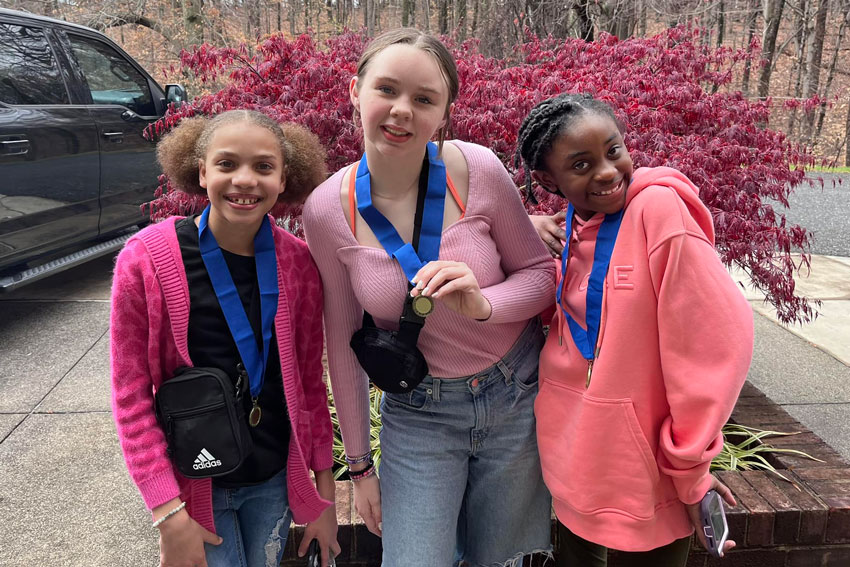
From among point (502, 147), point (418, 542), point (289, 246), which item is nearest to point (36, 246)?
point (502, 147)

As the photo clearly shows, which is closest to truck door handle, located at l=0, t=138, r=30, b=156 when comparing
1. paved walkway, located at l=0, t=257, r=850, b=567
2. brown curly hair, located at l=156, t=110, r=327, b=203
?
paved walkway, located at l=0, t=257, r=850, b=567

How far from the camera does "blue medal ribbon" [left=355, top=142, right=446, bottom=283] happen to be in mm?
1676

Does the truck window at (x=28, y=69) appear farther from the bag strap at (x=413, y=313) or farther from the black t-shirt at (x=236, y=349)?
the bag strap at (x=413, y=313)

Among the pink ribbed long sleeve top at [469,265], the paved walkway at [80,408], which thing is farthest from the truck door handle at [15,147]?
the pink ribbed long sleeve top at [469,265]

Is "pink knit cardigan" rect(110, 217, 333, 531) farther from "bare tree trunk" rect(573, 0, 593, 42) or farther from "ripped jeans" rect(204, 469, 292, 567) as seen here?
"bare tree trunk" rect(573, 0, 593, 42)

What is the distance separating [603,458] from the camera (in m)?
1.57

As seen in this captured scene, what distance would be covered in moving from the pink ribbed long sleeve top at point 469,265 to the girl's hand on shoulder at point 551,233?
85mm

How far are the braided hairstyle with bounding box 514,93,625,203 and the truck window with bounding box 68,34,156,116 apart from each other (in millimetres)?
4951

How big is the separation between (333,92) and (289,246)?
2053 millimetres

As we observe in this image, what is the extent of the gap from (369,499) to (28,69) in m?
4.56

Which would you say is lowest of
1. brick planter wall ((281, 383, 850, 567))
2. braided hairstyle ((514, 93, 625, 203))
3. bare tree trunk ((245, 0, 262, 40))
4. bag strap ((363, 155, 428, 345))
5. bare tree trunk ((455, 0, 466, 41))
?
brick planter wall ((281, 383, 850, 567))

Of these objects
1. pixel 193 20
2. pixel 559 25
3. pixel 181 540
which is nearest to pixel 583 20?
pixel 559 25

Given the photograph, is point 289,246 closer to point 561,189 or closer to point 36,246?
point 561,189

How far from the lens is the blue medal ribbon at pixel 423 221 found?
1676 millimetres
